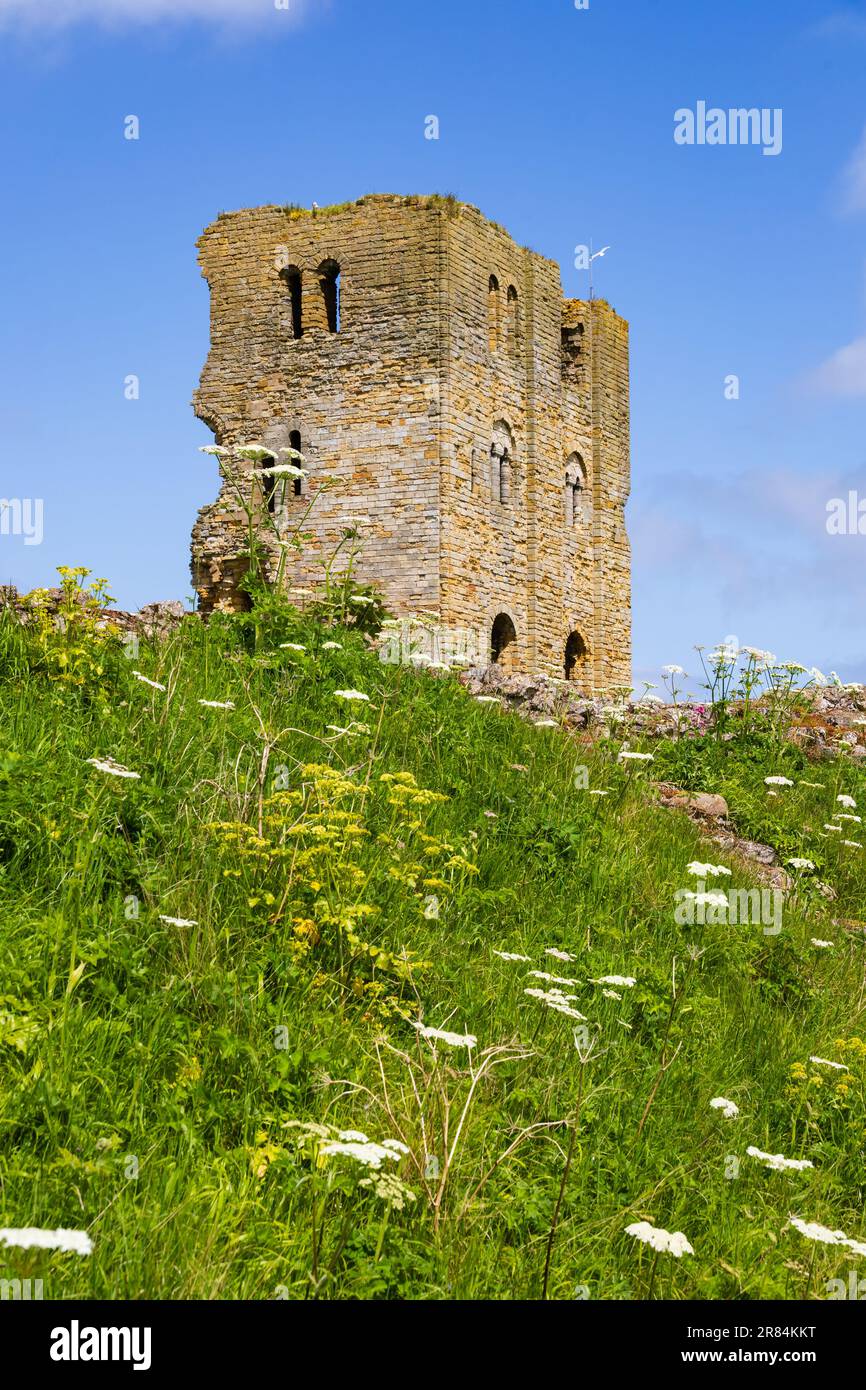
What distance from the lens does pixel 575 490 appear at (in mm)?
28984

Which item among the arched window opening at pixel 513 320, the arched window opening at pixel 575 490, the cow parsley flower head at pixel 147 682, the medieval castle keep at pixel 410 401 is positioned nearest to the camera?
the cow parsley flower head at pixel 147 682

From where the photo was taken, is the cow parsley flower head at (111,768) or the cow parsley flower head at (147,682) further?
the cow parsley flower head at (147,682)

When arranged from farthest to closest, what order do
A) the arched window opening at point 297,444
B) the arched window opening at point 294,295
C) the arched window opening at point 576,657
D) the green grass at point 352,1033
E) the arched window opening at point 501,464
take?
the arched window opening at point 576,657
the arched window opening at point 501,464
the arched window opening at point 294,295
the arched window opening at point 297,444
the green grass at point 352,1033

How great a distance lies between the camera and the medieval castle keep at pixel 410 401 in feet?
76.7

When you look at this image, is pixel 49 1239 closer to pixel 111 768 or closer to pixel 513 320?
pixel 111 768

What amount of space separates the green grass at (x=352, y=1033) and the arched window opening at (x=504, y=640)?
60.6 feet

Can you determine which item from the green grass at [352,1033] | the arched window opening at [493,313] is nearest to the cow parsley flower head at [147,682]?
the green grass at [352,1033]

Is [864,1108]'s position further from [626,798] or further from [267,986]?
[626,798]

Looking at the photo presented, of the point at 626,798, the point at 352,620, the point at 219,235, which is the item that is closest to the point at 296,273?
the point at 219,235

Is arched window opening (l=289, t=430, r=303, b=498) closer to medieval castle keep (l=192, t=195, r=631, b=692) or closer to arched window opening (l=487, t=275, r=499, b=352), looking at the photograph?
medieval castle keep (l=192, t=195, r=631, b=692)

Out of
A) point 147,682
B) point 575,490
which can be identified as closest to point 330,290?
point 575,490

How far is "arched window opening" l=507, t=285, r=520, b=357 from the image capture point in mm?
26219

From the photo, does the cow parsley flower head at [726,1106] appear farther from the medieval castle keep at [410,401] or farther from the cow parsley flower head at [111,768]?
the medieval castle keep at [410,401]

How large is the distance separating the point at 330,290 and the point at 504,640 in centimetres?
780
